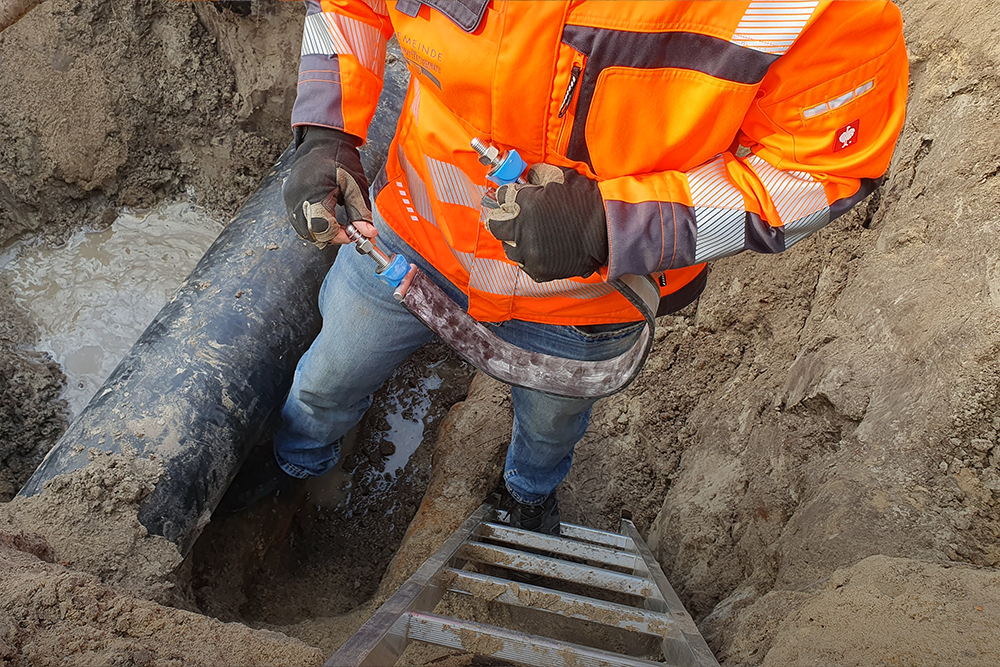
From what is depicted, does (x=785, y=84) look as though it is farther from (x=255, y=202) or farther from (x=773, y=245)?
(x=255, y=202)

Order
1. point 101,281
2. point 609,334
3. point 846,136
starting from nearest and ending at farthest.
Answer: point 846,136 < point 609,334 < point 101,281

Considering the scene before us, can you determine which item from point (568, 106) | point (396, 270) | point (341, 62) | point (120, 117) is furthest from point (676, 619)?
point (120, 117)

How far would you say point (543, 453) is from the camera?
1973 millimetres

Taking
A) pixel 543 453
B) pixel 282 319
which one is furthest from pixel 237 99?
pixel 543 453

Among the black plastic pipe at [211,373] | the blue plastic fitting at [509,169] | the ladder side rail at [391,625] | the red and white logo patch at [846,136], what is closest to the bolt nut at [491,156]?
the blue plastic fitting at [509,169]

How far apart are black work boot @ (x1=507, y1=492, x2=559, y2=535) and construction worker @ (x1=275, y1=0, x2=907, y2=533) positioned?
834mm

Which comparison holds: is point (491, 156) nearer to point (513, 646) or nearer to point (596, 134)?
point (596, 134)

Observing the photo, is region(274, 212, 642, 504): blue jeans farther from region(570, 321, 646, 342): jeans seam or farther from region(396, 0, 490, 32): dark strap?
region(396, 0, 490, 32): dark strap

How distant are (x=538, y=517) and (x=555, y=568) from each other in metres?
0.34

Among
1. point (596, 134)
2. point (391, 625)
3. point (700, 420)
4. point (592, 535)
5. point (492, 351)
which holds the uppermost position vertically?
point (596, 134)

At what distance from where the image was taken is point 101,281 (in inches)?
113

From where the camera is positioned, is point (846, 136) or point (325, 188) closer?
point (846, 136)

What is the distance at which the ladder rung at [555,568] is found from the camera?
1.81m

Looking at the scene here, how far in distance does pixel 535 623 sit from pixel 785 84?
1567 millimetres
